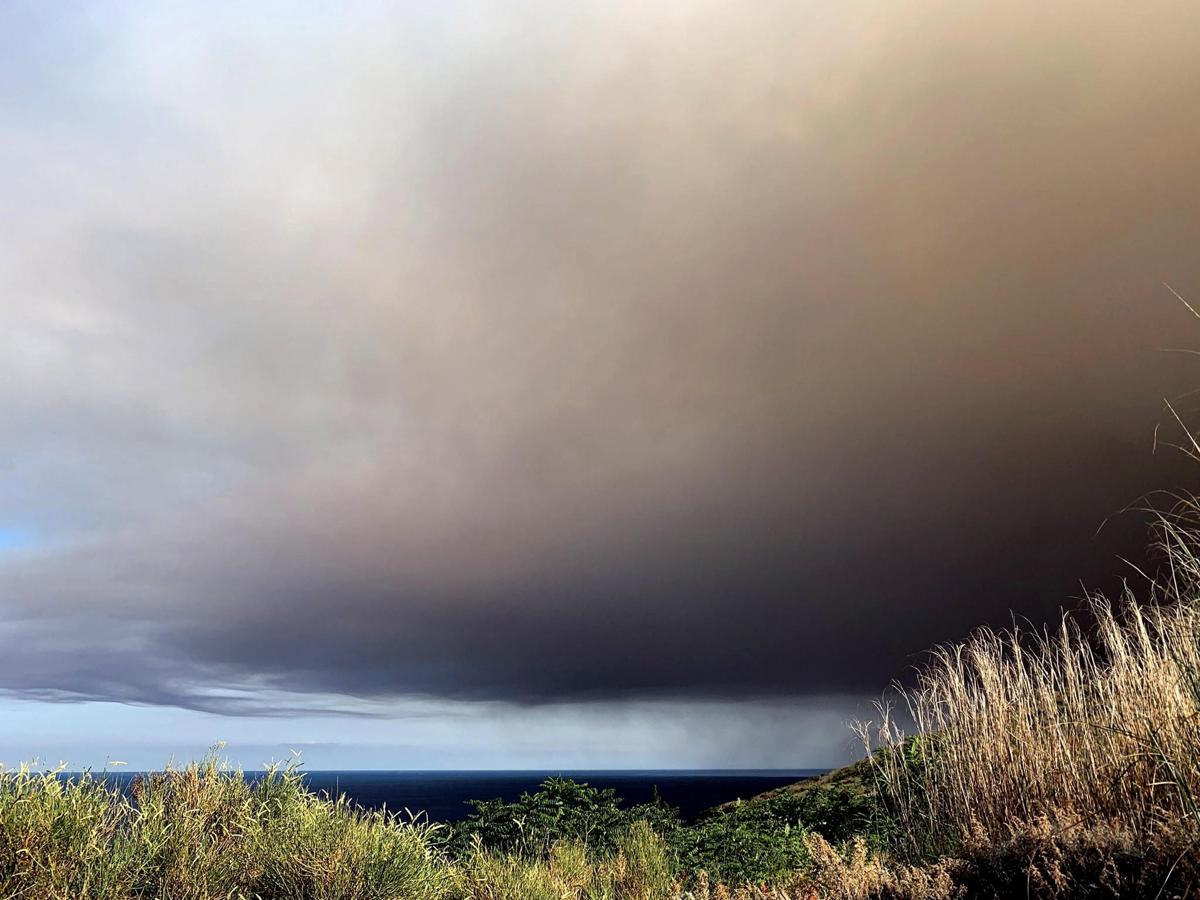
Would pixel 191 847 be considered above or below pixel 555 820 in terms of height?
above

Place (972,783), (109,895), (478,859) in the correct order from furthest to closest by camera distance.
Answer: (478,859), (972,783), (109,895)

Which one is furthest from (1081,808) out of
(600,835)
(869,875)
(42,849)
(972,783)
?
(600,835)

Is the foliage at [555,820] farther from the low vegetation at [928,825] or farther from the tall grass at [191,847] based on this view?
the tall grass at [191,847]

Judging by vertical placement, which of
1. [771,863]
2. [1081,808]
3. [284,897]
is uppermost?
[1081,808]

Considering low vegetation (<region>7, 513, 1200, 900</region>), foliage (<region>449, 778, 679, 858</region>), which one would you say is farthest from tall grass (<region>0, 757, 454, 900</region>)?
foliage (<region>449, 778, 679, 858</region>)

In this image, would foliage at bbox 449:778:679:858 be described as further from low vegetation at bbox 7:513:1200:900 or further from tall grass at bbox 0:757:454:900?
tall grass at bbox 0:757:454:900

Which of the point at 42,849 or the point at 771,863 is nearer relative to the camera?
the point at 42,849

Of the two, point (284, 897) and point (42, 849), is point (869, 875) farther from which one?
point (42, 849)

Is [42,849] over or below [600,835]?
over

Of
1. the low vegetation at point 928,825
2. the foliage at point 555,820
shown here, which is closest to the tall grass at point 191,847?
the low vegetation at point 928,825

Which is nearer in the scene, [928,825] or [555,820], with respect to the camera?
[928,825]

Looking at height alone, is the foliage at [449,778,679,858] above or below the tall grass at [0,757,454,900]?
below

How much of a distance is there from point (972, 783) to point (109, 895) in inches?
277

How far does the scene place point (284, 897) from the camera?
6656mm
